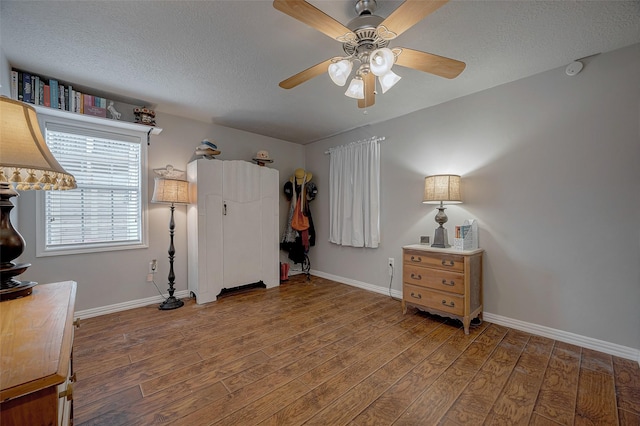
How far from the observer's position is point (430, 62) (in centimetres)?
158

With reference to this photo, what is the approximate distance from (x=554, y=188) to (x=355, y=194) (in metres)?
2.17

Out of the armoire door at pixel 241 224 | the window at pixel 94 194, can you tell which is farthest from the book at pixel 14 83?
the armoire door at pixel 241 224

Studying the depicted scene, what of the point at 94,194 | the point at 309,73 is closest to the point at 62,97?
the point at 94,194

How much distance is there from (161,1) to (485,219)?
3.20 metres

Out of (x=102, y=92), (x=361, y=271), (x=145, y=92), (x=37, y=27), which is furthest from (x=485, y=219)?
(x=102, y=92)

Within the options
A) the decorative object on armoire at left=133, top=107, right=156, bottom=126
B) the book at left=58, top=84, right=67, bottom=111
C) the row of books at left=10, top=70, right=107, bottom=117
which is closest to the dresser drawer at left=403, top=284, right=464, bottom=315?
the decorative object on armoire at left=133, top=107, right=156, bottom=126

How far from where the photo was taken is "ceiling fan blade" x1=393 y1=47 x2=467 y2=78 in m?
1.52

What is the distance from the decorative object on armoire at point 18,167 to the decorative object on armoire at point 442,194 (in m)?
2.75

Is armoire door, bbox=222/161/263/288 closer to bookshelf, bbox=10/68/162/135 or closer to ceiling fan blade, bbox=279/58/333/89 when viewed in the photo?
bookshelf, bbox=10/68/162/135

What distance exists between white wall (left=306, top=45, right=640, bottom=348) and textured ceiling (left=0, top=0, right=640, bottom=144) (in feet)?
0.79

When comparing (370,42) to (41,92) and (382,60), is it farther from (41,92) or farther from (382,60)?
(41,92)

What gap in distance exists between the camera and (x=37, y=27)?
5.76 ft

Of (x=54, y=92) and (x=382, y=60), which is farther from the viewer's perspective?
(x=54, y=92)

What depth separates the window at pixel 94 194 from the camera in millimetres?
2572
